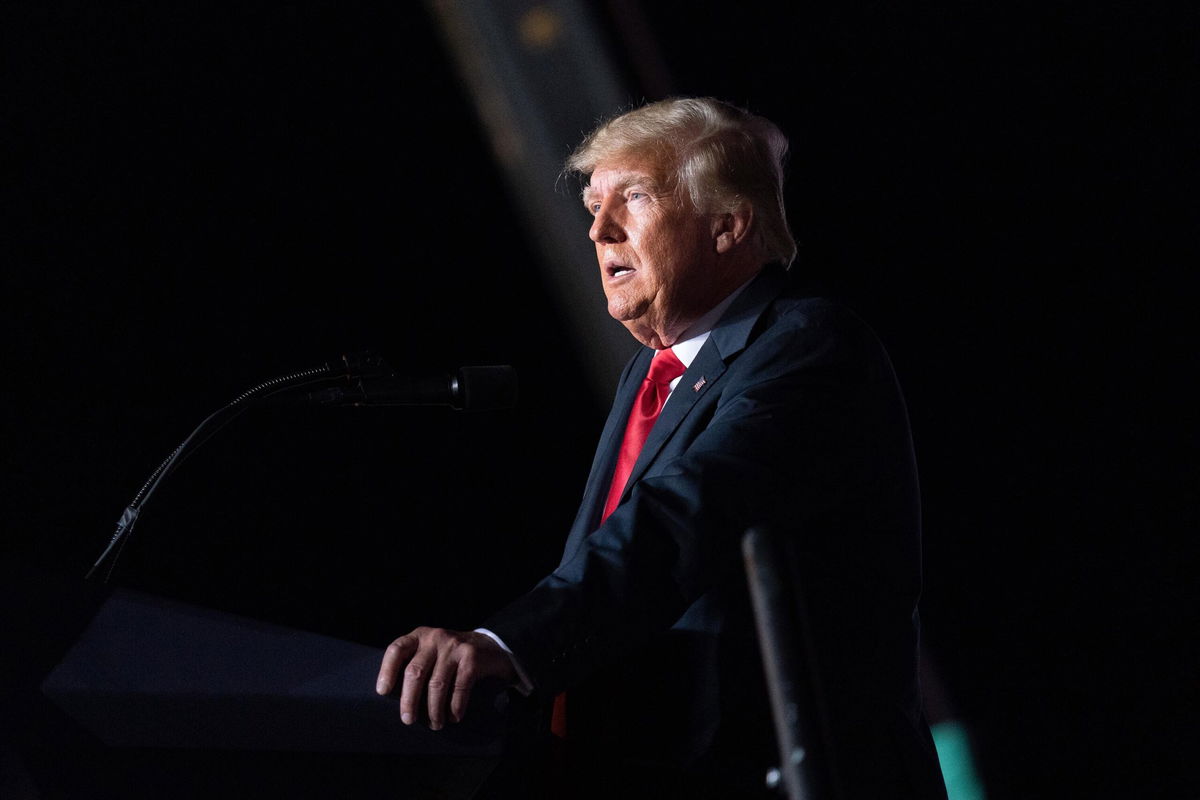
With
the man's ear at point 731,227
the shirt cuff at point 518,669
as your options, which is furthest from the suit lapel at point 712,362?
the shirt cuff at point 518,669

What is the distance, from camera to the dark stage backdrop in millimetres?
2264

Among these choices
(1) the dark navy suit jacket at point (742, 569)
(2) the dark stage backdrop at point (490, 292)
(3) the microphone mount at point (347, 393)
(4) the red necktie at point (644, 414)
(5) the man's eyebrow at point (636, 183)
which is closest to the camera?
(1) the dark navy suit jacket at point (742, 569)

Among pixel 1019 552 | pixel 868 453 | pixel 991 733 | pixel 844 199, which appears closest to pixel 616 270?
pixel 868 453

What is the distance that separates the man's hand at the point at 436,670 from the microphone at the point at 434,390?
1.70 feet

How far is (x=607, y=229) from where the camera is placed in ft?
5.74

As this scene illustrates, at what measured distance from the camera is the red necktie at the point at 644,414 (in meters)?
1.63

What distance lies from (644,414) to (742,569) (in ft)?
1.56

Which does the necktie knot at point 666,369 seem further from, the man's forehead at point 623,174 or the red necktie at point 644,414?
the man's forehead at point 623,174

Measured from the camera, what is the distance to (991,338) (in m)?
2.46

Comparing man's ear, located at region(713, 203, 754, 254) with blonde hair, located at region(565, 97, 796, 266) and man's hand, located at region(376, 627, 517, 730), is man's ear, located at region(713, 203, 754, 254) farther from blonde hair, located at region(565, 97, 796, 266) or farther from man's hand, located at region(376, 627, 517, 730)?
man's hand, located at region(376, 627, 517, 730)

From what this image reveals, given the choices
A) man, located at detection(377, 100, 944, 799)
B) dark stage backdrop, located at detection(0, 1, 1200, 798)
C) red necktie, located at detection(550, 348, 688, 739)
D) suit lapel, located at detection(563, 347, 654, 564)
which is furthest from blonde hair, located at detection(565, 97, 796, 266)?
dark stage backdrop, located at detection(0, 1, 1200, 798)

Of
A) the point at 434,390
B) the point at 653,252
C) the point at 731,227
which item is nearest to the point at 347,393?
the point at 434,390

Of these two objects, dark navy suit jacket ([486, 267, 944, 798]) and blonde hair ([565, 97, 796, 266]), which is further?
blonde hair ([565, 97, 796, 266])

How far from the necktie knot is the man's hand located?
0.86 metres
